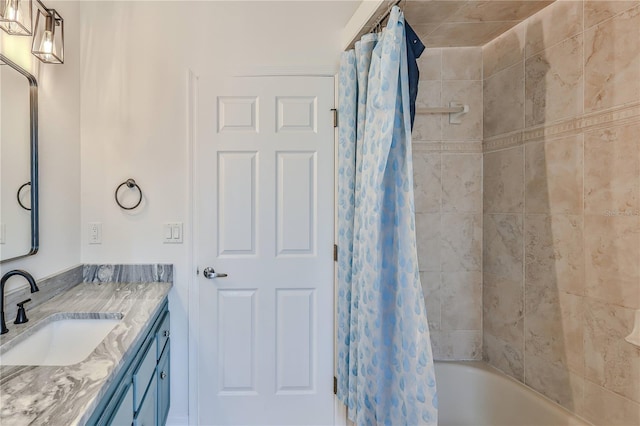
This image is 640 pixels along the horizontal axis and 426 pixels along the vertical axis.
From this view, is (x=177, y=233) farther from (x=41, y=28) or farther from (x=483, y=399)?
(x=483, y=399)

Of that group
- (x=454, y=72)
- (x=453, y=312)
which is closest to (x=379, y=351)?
(x=453, y=312)

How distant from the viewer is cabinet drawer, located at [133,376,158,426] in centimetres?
112

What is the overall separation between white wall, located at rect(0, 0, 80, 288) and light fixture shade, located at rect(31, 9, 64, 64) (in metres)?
0.04

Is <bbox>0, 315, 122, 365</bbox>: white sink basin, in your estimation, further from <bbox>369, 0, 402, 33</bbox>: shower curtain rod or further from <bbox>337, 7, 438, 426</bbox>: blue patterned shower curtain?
<bbox>369, 0, 402, 33</bbox>: shower curtain rod

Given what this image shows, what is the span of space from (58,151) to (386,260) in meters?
1.84

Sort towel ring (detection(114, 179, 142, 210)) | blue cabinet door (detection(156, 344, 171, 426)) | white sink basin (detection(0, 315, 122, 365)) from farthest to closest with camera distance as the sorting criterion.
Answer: towel ring (detection(114, 179, 142, 210)) → blue cabinet door (detection(156, 344, 171, 426)) → white sink basin (detection(0, 315, 122, 365))

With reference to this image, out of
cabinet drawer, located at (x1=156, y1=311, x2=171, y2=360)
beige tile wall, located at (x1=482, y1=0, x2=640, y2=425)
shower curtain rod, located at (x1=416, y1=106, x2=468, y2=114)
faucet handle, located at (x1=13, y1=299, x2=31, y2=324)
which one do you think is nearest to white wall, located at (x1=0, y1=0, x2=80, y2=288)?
faucet handle, located at (x1=13, y1=299, x2=31, y2=324)

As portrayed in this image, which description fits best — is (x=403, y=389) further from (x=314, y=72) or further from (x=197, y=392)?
(x=314, y=72)

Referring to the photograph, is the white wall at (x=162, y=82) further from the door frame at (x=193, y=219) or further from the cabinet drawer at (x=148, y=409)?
the cabinet drawer at (x=148, y=409)

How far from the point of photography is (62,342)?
1.19 m

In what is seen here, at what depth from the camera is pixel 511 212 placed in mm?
1671

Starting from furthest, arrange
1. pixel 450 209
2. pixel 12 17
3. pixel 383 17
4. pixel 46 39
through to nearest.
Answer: pixel 450 209, pixel 383 17, pixel 46 39, pixel 12 17

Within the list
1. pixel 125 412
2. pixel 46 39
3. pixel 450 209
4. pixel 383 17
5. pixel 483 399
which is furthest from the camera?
pixel 450 209

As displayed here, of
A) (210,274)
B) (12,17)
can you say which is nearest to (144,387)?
(210,274)
